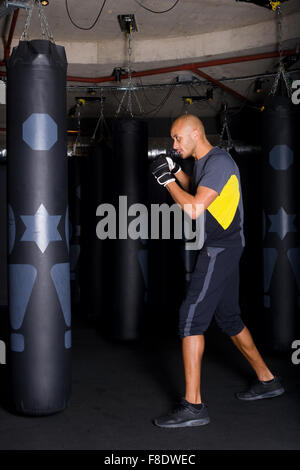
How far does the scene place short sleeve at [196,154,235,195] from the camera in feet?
8.16

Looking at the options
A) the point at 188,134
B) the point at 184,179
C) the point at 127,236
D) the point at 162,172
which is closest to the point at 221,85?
the point at 127,236

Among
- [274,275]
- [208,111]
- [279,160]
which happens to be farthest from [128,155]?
[208,111]

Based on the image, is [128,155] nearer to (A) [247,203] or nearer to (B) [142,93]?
(B) [142,93]

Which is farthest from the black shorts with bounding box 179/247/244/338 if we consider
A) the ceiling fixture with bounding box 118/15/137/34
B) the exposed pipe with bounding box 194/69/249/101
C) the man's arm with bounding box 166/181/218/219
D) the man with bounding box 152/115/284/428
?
the exposed pipe with bounding box 194/69/249/101

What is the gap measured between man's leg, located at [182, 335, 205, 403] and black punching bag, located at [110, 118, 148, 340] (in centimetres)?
182

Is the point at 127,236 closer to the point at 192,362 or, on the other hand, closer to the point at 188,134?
the point at 188,134

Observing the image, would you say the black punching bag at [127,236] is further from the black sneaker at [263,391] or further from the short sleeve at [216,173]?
the short sleeve at [216,173]

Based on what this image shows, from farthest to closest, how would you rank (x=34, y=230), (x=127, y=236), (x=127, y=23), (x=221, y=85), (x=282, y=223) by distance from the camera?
(x=221, y=85)
(x=127, y=23)
(x=127, y=236)
(x=282, y=223)
(x=34, y=230)

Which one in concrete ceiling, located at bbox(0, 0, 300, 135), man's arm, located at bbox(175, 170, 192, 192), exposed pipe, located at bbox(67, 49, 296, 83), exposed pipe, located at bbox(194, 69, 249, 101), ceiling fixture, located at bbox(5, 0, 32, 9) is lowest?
man's arm, located at bbox(175, 170, 192, 192)

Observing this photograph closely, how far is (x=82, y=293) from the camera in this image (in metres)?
6.13

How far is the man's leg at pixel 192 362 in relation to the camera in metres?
2.50

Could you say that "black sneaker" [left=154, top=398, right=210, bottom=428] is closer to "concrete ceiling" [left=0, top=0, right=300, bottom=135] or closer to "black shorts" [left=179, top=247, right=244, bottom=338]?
"black shorts" [left=179, top=247, right=244, bottom=338]

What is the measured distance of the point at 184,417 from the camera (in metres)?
2.50

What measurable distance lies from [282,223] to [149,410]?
1.78 meters
